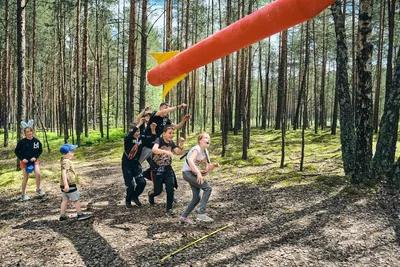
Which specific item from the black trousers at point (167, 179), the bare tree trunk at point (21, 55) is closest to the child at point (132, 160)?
the black trousers at point (167, 179)

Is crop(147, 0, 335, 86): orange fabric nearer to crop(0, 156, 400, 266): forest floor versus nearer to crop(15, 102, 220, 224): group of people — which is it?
crop(15, 102, 220, 224): group of people

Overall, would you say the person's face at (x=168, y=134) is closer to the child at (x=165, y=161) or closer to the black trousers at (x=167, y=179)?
the child at (x=165, y=161)

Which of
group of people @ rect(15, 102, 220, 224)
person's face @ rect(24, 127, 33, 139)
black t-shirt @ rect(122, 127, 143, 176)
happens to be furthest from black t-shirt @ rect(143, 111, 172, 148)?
person's face @ rect(24, 127, 33, 139)

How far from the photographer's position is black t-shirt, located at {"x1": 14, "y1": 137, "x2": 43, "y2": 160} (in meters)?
7.21

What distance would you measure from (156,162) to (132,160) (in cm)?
95

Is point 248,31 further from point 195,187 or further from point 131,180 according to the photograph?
point 131,180

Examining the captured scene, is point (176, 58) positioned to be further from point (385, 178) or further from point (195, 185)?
point (385, 178)

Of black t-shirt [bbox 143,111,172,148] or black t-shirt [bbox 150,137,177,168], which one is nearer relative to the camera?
black t-shirt [bbox 150,137,177,168]

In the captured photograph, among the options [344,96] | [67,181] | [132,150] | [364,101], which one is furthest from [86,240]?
[344,96]

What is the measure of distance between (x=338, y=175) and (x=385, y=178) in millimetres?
1408

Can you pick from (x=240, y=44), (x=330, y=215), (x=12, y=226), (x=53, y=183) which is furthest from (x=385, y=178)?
(x=53, y=183)

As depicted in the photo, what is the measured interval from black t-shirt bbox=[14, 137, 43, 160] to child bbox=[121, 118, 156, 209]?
104 inches

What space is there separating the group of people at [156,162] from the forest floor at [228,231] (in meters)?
0.34

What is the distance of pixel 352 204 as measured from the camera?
20.2 ft
